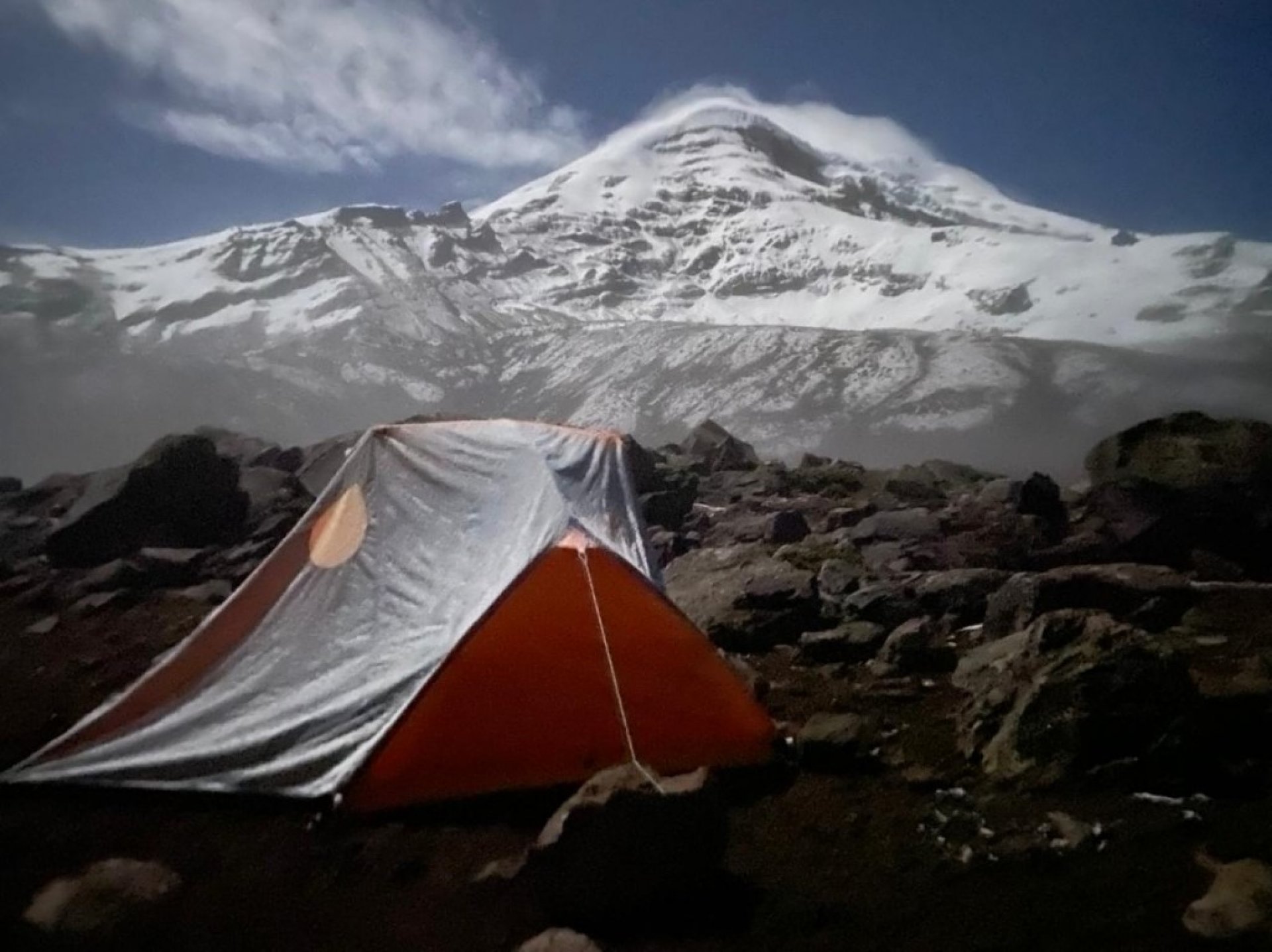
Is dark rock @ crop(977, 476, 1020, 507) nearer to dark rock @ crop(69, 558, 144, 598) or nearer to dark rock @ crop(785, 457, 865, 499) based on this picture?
dark rock @ crop(785, 457, 865, 499)

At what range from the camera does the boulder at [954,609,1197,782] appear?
4.91 metres

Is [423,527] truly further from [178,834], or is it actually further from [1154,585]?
[1154,585]

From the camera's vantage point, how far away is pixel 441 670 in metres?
4.92

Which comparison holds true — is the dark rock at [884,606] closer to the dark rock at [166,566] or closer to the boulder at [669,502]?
the boulder at [669,502]

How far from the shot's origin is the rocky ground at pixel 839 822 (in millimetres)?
3742

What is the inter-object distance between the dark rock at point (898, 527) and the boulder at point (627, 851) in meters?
8.92

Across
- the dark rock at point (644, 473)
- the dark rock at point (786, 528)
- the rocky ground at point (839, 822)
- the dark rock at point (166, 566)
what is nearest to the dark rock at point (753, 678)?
the rocky ground at point (839, 822)

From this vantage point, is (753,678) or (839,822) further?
(753,678)

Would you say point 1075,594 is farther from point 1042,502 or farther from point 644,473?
point 644,473

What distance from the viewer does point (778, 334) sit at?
84562 mm

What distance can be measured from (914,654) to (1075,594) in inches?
78.9

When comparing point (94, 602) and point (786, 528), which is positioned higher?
point (786, 528)

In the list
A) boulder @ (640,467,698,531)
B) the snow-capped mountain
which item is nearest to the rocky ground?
boulder @ (640,467,698,531)

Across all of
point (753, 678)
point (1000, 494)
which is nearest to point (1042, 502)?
point (1000, 494)
